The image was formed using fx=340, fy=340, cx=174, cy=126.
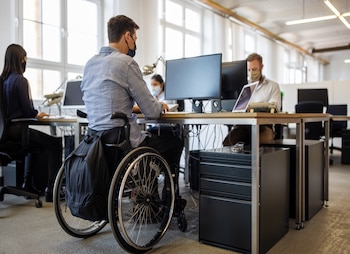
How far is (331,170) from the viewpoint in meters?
4.55

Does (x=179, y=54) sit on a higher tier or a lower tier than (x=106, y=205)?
higher

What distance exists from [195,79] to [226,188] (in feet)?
2.71

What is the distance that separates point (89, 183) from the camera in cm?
164

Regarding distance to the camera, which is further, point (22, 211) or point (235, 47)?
point (235, 47)

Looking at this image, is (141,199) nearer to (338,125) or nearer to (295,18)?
(338,125)

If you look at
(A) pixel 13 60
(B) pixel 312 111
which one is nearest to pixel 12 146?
(A) pixel 13 60

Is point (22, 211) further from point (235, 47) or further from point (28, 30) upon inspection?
point (235, 47)

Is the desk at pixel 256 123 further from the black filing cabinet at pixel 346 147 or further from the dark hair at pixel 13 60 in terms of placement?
the black filing cabinet at pixel 346 147

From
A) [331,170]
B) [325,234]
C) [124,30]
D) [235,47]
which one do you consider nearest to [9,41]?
[124,30]

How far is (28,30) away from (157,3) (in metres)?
2.14

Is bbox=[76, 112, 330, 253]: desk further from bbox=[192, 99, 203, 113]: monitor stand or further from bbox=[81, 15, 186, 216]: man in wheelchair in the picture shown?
bbox=[192, 99, 203, 113]: monitor stand

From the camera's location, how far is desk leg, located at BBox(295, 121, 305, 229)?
7.14ft

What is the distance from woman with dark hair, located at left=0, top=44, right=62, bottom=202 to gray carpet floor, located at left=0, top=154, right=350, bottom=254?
0.46m

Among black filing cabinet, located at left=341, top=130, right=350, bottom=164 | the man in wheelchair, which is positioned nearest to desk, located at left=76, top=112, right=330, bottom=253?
the man in wheelchair
